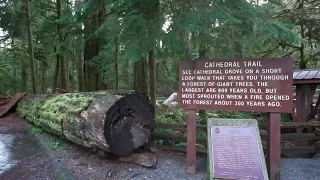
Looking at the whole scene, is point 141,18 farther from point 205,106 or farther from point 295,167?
point 295,167

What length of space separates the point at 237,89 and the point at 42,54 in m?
15.2

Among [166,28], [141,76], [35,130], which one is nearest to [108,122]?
[166,28]

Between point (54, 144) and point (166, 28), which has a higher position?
point (166, 28)

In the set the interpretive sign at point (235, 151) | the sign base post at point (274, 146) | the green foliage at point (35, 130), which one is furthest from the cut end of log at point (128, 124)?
the green foliage at point (35, 130)

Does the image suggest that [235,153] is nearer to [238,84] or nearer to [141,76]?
[238,84]

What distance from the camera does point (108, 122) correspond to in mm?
4805

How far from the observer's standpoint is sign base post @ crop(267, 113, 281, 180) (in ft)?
15.1

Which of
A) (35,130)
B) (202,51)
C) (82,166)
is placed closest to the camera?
(82,166)

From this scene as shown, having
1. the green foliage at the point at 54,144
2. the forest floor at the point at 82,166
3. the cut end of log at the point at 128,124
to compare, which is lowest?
the forest floor at the point at 82,166

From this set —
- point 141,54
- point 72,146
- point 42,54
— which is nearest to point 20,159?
point 72,146

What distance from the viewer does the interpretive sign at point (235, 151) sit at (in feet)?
13.5

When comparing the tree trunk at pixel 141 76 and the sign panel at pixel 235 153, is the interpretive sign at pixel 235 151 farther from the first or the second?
the tree trunk at pixel 141 76

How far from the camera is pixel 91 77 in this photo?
9.74 metres

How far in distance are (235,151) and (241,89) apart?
47.1 inches
